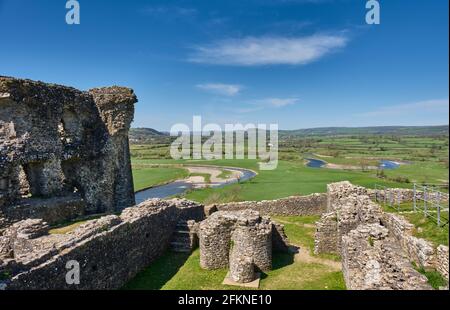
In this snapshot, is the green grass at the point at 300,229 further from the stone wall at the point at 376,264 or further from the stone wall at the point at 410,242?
the stone wall at the point at 376,264

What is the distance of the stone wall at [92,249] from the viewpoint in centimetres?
1045

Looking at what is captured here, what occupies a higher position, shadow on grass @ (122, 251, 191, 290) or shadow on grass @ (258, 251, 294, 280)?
shadow on grass @ (258, 251, 294, 280)

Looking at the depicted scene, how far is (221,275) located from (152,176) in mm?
58362

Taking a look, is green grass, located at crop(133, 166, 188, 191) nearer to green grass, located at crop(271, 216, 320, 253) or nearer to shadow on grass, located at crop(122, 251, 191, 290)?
green grass, located at crop(271, 216, 320, 253)

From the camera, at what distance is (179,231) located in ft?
65.7

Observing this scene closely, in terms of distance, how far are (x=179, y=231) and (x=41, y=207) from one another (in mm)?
8003

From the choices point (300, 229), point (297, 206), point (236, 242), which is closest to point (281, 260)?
point (236, 242)

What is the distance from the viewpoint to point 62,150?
2280 cm

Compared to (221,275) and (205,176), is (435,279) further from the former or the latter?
→ (205,176)

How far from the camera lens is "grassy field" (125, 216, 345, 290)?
1445 cm

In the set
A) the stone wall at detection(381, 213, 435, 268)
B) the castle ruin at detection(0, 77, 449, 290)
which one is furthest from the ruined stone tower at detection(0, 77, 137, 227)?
the stone wall at detection(381, 213, 435, 268)

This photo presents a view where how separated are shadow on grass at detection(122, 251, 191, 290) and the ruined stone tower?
730cm

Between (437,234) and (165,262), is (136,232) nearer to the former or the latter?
(165,262)
